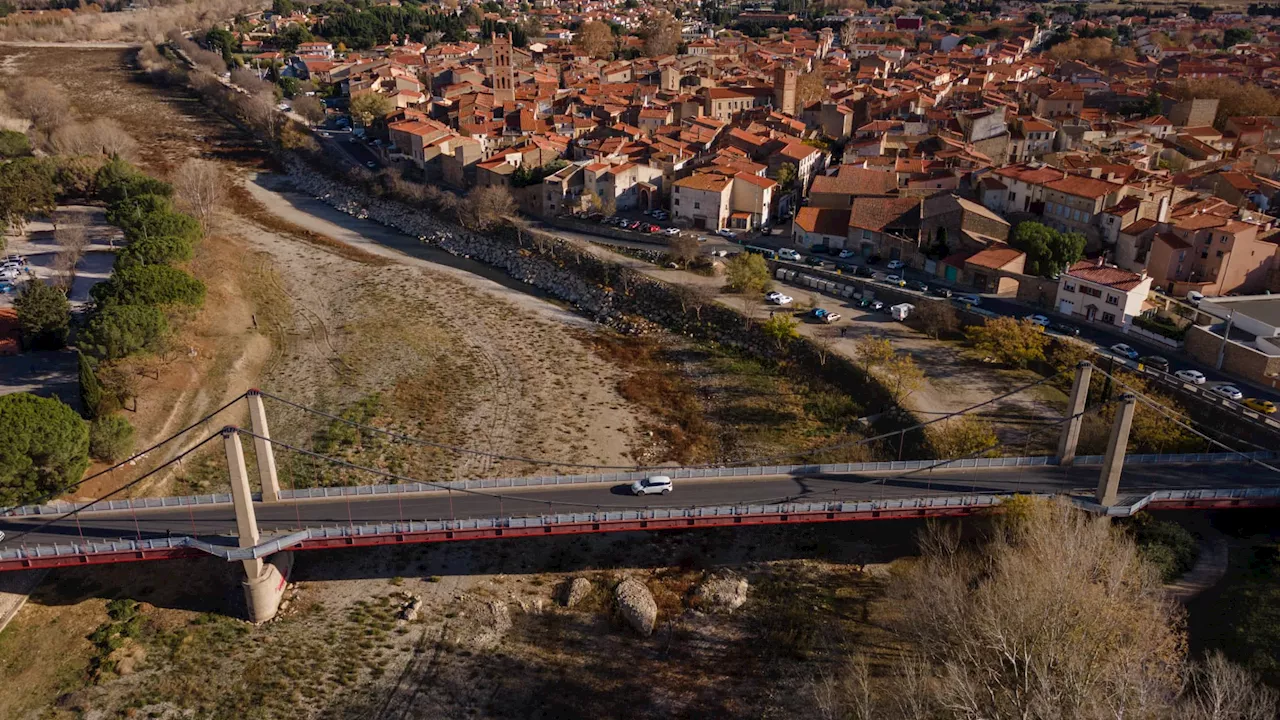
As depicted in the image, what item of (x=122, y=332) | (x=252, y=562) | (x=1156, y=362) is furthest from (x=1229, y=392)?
(x=122, y=332)

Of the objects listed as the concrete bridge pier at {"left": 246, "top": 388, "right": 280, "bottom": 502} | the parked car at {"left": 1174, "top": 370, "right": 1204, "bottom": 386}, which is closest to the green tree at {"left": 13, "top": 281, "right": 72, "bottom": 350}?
the concrete bridge pier at {"left": 246, "top": 388, "right": 280, "bottom": 502}

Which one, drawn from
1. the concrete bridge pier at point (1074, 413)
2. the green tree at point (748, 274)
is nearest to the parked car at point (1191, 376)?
the concrete bridge pier at point (1074, 413)

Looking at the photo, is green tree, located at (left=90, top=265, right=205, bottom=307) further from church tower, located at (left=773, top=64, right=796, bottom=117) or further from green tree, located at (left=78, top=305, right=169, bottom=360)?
church tower, located at (left=773, top=64, right=796, bottom=117)

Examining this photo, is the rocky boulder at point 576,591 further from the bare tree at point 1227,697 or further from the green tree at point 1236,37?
the green tree at point 1236,37

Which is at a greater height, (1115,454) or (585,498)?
(1115,454)

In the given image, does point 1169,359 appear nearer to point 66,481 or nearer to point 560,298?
point 560,298

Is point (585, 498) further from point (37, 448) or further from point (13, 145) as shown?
point (13, 145)

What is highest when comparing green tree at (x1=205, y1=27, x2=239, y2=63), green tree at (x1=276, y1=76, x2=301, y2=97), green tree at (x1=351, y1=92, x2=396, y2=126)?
green tree at (x1=205, y1=27, x2=239, y2=63)
